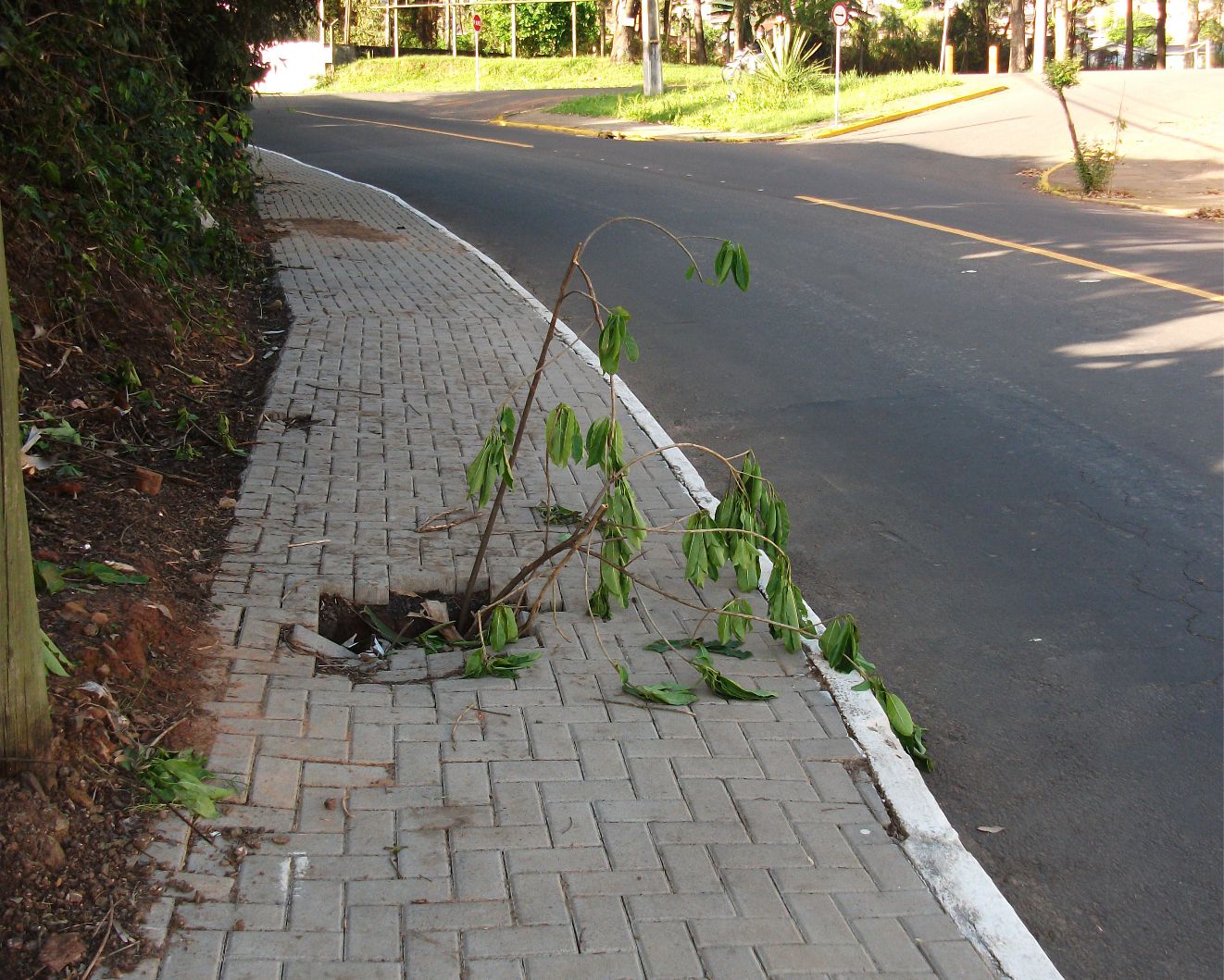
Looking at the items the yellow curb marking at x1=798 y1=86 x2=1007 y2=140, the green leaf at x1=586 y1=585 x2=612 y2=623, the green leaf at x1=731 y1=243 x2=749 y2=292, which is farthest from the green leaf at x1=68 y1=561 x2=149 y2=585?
the yellow curb marking at x1=798 y1=86 x2=1007 y2=140

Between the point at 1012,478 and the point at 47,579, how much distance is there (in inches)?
192

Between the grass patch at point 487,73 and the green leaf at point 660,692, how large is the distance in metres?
41.8

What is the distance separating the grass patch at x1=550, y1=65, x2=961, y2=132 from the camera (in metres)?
29.4

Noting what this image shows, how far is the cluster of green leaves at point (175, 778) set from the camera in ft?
11.6

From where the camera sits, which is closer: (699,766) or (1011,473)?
(699,766)

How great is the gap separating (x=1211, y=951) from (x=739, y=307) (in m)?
8.19

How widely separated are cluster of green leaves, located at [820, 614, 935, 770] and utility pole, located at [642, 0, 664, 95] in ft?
108

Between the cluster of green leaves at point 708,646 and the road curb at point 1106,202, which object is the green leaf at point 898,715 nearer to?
the cluster of green leaves at point 708,646

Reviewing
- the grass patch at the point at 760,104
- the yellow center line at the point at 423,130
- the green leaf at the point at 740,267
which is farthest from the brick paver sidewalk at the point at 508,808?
the grass patch at the point at 760,104

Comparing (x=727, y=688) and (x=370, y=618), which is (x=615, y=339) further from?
(x=370, y=618)

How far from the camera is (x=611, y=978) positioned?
9.90 ft

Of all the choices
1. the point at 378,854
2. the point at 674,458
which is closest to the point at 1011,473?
the point at 674,458

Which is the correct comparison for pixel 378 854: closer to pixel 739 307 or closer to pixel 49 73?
pixel 49 73

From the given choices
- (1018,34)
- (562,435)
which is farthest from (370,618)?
(1018,34)
